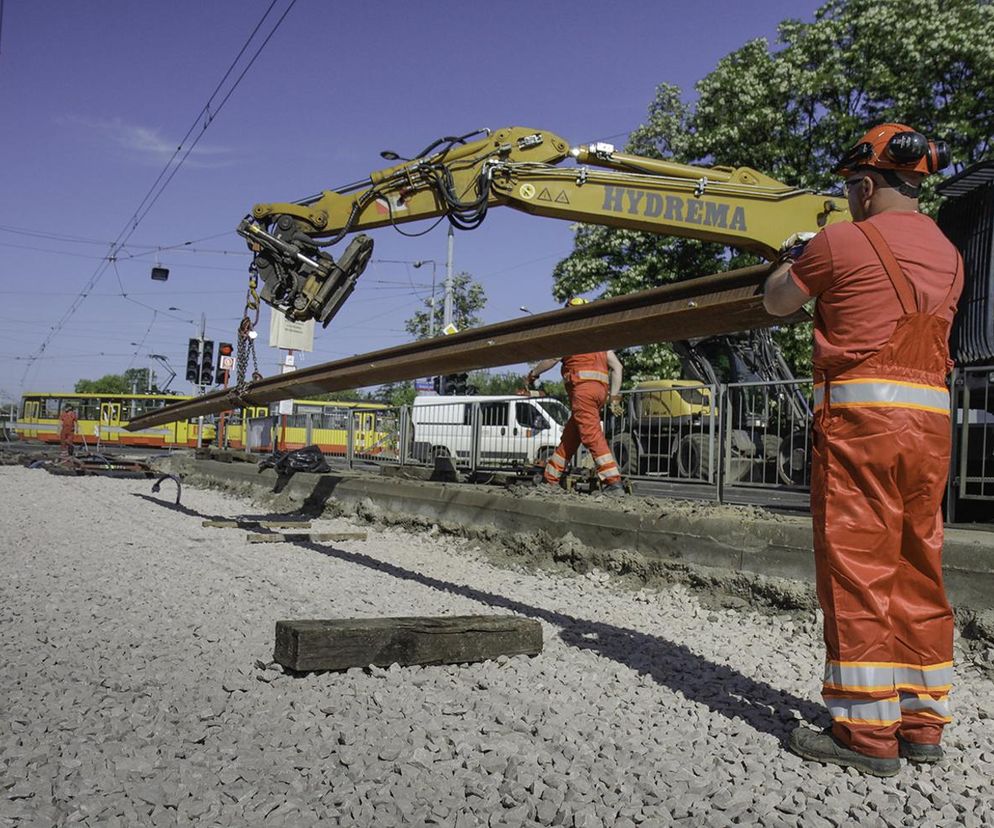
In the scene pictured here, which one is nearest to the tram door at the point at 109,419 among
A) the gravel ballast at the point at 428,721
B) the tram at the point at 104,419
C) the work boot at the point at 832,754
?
the tram at the point at 104,419

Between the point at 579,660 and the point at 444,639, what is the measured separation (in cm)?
68

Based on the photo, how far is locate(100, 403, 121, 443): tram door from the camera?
43969mm

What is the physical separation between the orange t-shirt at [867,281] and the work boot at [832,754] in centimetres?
125

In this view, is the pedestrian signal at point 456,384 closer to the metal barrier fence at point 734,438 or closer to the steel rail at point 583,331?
the metal barrier fence at point 734,438

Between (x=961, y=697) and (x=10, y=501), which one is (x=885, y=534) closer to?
(x=961, y=697)

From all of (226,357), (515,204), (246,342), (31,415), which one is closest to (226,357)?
(226,357)

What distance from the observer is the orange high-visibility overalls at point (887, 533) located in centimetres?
274

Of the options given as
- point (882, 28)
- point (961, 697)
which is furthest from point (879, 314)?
point (882, 28)

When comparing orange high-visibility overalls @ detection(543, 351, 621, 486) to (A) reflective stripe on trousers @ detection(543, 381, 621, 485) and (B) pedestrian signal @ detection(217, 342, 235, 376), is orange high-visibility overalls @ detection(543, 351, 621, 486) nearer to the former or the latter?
(A) reflective stripe on trousers @ detection(543, 381, 621, 485)

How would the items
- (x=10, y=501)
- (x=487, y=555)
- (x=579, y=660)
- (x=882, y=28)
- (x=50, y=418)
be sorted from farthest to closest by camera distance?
1. (x=50, y=418)
2. (x=882, y=28)
3. (x=10, y=501)
4. (x=487, y=555)
5. (x=579, y=660)

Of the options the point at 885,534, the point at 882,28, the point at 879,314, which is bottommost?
the point at 885,534

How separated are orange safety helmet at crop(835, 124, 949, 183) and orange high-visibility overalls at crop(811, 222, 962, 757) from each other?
28 cm

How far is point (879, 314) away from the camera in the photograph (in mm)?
2820

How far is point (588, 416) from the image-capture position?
28.1ft
